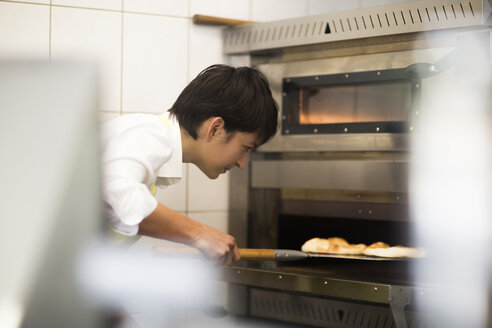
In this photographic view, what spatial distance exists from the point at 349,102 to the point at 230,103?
36 cm

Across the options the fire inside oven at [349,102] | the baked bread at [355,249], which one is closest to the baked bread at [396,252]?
the baked bread at [355,249]

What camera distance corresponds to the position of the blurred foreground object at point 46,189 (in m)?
0.23

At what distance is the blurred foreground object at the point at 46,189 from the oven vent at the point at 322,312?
100 cm

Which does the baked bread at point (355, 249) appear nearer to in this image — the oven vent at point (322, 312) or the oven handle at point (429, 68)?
the oven vent at point (322, 312)

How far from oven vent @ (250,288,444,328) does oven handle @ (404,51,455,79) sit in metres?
0.47

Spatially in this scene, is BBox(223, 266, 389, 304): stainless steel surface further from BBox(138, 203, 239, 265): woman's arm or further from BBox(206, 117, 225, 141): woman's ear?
BBox(206, 117, 225, 141): woman's ear

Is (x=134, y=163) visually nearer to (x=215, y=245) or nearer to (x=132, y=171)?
(x=132, y=171)

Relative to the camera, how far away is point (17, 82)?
24 cm

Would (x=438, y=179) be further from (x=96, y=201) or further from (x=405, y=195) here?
(x=96, y=201)

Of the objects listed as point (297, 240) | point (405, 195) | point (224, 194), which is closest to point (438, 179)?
point (405, 195)

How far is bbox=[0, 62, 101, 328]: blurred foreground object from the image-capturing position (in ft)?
0.76

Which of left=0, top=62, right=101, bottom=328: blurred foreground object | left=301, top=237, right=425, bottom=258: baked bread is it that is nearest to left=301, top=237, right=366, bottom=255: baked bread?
left=301, top=237, right=425, bottom=258: baked bread

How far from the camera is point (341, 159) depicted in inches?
51.2

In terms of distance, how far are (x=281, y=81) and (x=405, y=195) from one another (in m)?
0.40
